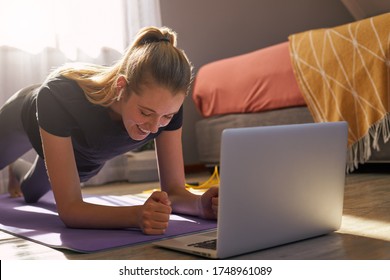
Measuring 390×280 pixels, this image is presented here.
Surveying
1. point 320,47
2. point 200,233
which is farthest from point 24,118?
point 320,47

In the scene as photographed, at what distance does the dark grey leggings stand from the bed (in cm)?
122

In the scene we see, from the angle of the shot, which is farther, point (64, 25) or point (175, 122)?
point (64, 25)

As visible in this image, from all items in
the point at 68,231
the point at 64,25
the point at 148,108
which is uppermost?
the point at 64,25

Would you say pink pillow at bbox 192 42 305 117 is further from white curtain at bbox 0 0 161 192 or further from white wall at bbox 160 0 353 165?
white curtain at bbox 0 0 161 192

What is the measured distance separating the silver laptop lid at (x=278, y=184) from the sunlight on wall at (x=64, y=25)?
7.12 ft

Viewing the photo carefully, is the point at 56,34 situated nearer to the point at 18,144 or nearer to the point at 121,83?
the point at 18,144

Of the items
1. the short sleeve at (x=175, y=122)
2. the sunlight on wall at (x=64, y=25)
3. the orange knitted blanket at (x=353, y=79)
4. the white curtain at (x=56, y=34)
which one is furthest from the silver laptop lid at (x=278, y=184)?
the sunlight on wall at (x=64, y=25)

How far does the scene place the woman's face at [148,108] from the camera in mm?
1337

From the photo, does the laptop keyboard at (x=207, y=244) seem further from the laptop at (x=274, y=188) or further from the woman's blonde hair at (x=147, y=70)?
the woman's blonde hair at (x=147, y=70)

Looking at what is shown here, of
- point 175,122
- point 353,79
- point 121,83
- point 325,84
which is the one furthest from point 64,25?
point 121,83

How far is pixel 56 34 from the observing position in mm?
3092

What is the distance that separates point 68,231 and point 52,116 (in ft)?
0.96
